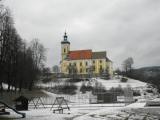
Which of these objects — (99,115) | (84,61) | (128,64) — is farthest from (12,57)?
(84,61)

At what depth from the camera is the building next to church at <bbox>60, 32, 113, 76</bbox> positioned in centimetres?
14638

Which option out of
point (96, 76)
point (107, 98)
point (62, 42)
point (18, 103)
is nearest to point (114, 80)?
point (96, 76)

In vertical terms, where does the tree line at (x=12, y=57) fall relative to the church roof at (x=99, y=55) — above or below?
below

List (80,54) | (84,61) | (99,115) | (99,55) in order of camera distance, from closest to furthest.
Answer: (99,115), (99,55), (84,61), (80,54)

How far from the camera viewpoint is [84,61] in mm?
151500

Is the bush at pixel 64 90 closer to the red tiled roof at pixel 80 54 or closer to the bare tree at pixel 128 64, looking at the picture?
the bare tree at pixel 128 64

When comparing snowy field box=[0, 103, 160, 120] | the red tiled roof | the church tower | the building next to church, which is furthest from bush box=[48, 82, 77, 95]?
snowy field box=[0, 103, 160, 120]

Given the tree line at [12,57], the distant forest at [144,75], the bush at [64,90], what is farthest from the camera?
the distant forest at [144,75]

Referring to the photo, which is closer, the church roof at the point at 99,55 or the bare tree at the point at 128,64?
the bare tree at the point at 128,64

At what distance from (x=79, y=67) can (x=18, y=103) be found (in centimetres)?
11733

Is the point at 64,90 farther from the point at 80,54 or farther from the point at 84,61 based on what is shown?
the point at 80,54

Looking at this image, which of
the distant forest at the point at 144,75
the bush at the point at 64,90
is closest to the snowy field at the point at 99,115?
the bush at the point at 64,90

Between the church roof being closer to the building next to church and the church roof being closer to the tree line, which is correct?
the building next to church

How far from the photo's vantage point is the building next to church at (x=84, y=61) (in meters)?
146
